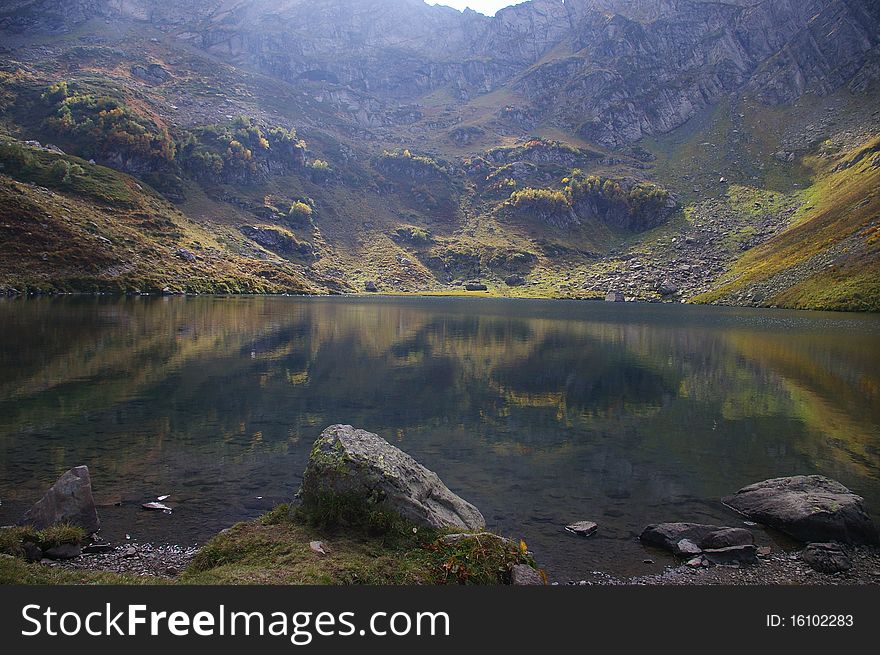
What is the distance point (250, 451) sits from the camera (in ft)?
87.5

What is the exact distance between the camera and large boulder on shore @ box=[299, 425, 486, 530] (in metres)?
15.9

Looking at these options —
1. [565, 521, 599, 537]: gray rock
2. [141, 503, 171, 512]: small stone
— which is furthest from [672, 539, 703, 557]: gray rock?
[141, 503, 171, 512]: small stone

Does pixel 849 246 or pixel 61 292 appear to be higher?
pixel 849 246

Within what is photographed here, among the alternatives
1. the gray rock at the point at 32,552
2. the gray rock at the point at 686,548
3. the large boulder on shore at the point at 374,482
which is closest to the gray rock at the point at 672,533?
the gray rock at the point at 686,548

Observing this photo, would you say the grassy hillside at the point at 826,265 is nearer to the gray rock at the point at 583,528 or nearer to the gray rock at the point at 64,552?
the gray rock at the point at 583,528

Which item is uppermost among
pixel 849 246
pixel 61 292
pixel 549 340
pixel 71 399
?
pixel 849 246

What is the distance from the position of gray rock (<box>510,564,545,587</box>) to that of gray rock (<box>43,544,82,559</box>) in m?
12.4

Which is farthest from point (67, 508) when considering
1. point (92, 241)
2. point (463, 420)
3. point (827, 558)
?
point (92, 241)

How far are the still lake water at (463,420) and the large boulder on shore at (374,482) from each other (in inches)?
138

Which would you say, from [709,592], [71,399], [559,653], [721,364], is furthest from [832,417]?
[71,399]

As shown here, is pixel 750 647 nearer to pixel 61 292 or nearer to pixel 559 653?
pixel 559 653

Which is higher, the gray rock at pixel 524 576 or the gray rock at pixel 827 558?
the gray rock at pixel 524 576

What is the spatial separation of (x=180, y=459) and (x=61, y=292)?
124342 millimetres

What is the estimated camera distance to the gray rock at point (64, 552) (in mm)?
14477
